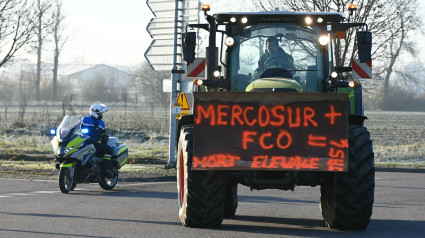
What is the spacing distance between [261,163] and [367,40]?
2668 mm

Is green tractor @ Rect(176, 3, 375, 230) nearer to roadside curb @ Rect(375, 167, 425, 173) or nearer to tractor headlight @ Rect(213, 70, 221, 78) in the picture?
tractor headlight @ Rect(213, 70, 221, 78)

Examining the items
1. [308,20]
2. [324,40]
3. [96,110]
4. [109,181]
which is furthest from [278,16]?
[109,181]

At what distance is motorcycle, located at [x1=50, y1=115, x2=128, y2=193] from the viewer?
17.6 m

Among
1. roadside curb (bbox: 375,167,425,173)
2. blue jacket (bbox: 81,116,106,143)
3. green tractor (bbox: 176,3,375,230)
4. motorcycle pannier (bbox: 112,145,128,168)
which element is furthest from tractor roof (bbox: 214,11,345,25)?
roadside curb (bbox: 375,167,425,173)

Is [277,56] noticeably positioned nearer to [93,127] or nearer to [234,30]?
[234,30]

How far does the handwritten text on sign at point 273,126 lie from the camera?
436 inches

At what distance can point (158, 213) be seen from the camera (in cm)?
1370

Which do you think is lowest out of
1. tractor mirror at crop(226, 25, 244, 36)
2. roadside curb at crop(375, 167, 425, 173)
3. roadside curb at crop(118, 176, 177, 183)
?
roadside curb at crop(375, 167, 425, 173)

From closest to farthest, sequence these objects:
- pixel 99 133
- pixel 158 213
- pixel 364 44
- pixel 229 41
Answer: pixel 364 44 → pixel 229 41 → pixel 158 213 → pixel 99 133

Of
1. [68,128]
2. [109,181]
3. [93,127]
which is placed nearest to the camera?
[68,128]

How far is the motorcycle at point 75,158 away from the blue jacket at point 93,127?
3.2 inches

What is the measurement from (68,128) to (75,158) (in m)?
0.65

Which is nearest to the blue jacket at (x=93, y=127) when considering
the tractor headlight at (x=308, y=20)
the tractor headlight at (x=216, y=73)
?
the tractor headlight at (x=216, y=73)

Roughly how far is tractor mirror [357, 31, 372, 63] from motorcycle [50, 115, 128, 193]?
6.97m
